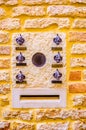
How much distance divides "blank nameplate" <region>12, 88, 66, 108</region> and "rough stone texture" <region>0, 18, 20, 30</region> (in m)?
0.42

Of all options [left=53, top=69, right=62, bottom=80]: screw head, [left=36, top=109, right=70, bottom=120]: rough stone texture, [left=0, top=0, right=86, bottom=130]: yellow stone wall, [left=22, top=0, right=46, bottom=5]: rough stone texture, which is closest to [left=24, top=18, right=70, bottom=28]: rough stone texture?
[left=0, top=0, right=86, bottom=130]: yellow stone wall

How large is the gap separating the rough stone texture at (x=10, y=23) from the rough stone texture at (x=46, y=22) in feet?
0.20

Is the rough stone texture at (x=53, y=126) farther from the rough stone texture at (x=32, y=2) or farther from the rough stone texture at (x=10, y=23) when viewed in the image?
the rough stone texture at (x=32, y=2)

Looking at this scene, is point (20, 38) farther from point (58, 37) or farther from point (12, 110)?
point (12, 110)

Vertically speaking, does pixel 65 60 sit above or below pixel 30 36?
below

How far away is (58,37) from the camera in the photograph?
2.00 meters

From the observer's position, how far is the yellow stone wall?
79.2 inches

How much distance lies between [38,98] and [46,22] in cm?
52

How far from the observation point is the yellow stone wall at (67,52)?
6.60ft

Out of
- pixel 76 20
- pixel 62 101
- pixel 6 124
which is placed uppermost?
pixel 76 20

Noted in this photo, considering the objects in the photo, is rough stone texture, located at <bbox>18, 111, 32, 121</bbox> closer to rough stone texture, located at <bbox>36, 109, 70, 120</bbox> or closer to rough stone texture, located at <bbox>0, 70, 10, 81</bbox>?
rough stone texture, located at <bbox>36, 109, 70, 120</bbox>

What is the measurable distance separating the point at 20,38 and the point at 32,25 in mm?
121

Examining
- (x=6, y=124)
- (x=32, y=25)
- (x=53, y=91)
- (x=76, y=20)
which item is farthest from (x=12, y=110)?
(x=76, y=20)

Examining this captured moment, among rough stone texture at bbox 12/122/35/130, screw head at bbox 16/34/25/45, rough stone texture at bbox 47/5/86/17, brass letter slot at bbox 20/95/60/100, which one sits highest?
rough stone texture at bbox 47/5/86/17
